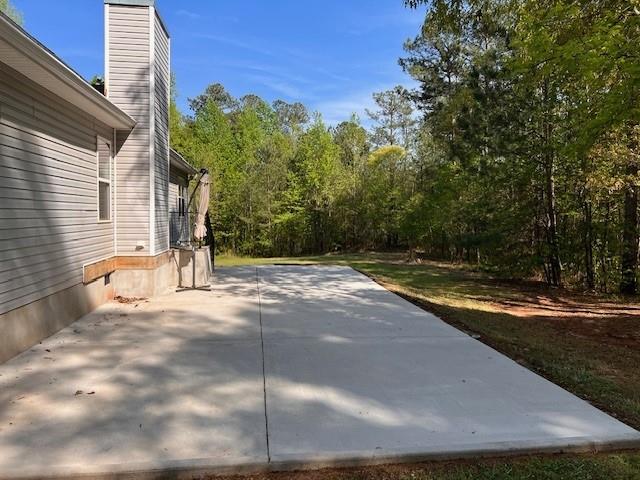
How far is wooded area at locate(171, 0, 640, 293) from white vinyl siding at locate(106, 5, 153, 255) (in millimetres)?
4480

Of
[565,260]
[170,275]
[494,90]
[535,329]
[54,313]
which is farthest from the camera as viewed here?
[494,90]

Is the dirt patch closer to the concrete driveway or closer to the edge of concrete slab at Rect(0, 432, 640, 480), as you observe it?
the concrete driveway

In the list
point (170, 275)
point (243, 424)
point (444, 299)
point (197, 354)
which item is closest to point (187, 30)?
point (170, 275)

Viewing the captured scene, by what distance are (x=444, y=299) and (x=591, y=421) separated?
5.91 meters

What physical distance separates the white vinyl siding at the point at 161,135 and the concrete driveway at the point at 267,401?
285 cm

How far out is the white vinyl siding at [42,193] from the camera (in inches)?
173

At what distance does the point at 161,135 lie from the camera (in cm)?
852

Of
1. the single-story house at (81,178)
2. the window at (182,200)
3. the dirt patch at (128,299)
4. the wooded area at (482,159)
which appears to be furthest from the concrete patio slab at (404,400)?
the window at (182,200)

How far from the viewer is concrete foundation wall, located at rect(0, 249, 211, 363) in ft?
14.5

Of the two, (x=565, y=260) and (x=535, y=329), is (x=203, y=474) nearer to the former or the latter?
(x=535, y=329)

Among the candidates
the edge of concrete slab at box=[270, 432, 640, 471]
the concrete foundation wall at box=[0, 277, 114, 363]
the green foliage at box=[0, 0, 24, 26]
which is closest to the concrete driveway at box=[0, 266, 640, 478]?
the edge of concrete slab at box=[270, 432, 640, 471]

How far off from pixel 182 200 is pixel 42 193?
8.53 metres

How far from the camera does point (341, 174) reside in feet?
83.5

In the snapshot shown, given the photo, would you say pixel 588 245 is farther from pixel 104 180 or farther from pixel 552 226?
pixel 104 180
